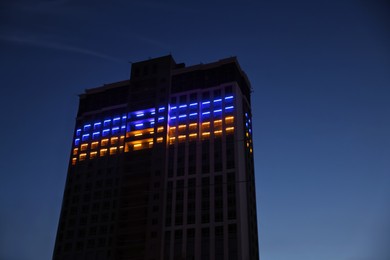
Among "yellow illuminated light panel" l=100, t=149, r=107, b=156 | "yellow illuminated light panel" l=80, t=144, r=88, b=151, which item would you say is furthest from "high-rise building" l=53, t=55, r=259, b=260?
"yellow illuminated light panel" l=80, t=144, r=88, b=151

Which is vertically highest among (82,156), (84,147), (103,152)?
(84,147)

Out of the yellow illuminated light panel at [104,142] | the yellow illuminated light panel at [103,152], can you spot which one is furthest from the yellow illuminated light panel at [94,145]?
the yellow illuminated light panel at [103,152]

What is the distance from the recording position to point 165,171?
409 feet

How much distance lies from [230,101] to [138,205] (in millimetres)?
40093

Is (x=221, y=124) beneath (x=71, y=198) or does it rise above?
above

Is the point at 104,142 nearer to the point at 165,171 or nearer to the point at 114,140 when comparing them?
the point at 114,140

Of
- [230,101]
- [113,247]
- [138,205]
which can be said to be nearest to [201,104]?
[230,101]

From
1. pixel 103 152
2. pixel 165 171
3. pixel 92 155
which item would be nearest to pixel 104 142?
pixel 103 152

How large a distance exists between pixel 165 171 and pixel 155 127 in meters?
15.8

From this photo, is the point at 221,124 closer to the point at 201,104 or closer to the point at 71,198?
the point at 201,104

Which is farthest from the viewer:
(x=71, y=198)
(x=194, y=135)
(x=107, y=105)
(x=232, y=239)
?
(x=107, y=105)

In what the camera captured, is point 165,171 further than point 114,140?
No

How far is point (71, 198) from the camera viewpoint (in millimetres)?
137625

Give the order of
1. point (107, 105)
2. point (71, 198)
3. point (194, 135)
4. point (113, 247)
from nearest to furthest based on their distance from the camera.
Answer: point (113, 247) → point (194, 135) → point (71, 198) → point (107, 105)
